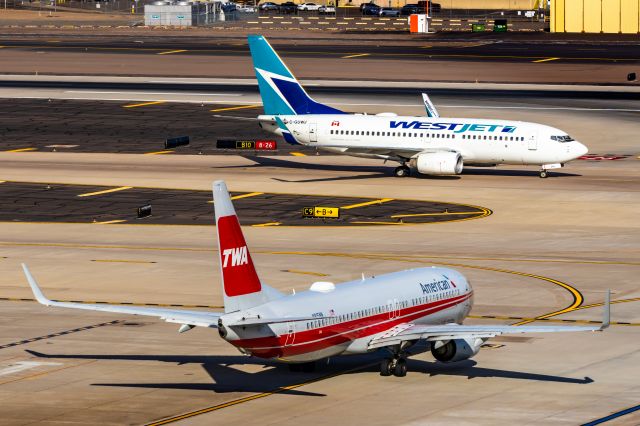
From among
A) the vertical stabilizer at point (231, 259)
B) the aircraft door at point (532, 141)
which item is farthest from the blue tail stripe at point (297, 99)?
the vertical stabilizer at point (231, 259)

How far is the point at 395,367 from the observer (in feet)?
186

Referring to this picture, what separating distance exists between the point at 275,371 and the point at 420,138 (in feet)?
199

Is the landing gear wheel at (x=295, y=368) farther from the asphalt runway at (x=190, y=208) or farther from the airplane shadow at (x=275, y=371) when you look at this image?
the asphalt runway at (x=190, y=208)

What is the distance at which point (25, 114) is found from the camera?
158000mm

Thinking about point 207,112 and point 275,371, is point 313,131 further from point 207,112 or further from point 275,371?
point 275,371

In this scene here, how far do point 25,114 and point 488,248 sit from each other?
3258 inches

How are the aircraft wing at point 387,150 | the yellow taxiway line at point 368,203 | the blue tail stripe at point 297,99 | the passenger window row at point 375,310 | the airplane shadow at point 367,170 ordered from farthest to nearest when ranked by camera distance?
the blue tail stripe at point 297,99, the airplane shadow at point 367,170, the aircraft wing at point 387,150, the yellow taxiway line at point 368,203, the passenger window row at point 375,310

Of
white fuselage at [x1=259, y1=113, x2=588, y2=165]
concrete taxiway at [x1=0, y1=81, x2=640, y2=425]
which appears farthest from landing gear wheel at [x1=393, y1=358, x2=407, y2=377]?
white fuselage at [x1=259, y1=113, x2=588, y2=165]

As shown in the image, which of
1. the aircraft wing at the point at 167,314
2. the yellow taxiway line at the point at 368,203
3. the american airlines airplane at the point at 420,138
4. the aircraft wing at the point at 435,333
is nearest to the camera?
the aircraft wing at the point at 167,314

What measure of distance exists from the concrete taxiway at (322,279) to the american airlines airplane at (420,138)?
2005mm

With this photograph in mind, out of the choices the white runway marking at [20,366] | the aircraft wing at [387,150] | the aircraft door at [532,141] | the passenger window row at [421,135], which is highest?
the passenger window row at [421,135]

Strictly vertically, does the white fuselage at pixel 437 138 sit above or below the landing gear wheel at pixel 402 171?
above

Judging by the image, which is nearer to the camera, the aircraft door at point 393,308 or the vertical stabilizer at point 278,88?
the aircraft door at point 393,308

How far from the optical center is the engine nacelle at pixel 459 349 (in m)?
56.9
